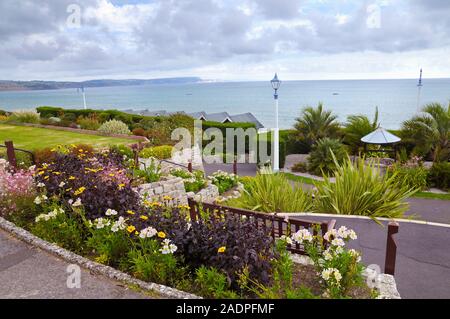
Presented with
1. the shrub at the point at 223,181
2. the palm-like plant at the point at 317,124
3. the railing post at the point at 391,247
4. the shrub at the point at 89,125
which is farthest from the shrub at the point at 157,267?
the shrub at the point at 89,125

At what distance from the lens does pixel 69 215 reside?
195 inches

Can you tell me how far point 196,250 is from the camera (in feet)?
12.1

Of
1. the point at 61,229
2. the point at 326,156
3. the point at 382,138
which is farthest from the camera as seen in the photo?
the point at 326,156

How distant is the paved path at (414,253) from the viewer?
4.72 m

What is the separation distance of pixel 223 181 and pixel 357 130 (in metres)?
8.64

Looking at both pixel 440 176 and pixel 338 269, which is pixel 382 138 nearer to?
pixel 440 176

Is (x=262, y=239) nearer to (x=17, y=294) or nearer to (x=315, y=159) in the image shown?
(x=17, y=294)

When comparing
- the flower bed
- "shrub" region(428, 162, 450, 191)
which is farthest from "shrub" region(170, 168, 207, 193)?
"shrub" region(428, 162, 450, 191)

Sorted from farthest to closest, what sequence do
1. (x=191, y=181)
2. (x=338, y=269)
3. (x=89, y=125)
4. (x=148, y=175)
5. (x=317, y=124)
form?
(x=89, y=125) < (x=317, y=124) < (x=191, y=181) < (x=148, y=175) < (x=338, y=269)

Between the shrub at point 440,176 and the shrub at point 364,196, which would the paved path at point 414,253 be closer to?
the shrub at point 364,196

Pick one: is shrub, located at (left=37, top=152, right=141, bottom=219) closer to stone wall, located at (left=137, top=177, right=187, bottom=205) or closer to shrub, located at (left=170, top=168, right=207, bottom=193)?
stone wall, located at (left=137, top=177, right=187, bottom=205)

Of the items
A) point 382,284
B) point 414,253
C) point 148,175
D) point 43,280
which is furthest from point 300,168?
point 43,280

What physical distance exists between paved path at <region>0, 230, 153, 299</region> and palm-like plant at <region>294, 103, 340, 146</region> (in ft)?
49.1
